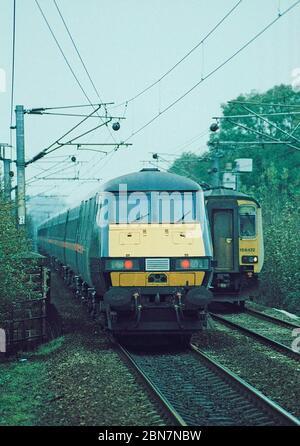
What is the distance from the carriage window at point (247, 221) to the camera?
1972cm

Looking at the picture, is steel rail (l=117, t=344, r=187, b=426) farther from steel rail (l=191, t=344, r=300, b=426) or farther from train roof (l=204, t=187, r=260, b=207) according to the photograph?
train roof (l=204, t=187, r=260, b=207)

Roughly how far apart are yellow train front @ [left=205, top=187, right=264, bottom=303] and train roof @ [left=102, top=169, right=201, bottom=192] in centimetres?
617

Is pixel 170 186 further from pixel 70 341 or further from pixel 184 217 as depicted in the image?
pixel 70 341

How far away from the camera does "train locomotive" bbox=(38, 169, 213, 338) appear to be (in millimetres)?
12367

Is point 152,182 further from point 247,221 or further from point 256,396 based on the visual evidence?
point 247,221

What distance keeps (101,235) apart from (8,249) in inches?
118

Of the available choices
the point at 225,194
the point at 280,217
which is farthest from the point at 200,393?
the point at 280,217

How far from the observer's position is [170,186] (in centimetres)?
1330

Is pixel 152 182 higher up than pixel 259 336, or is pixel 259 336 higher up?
pixel 152 182

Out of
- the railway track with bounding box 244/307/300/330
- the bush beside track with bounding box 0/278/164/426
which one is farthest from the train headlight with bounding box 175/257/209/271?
the railway track with bounding box 244/307/300/330

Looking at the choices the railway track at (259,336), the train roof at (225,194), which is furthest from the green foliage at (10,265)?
the train roof at (225,194)

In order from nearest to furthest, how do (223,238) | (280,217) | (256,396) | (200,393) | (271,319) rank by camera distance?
(256,396) < (200,393) < (271,319) < (223,238) < (280,217)

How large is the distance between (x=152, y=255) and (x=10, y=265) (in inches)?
166

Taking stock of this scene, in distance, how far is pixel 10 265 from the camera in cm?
1559
